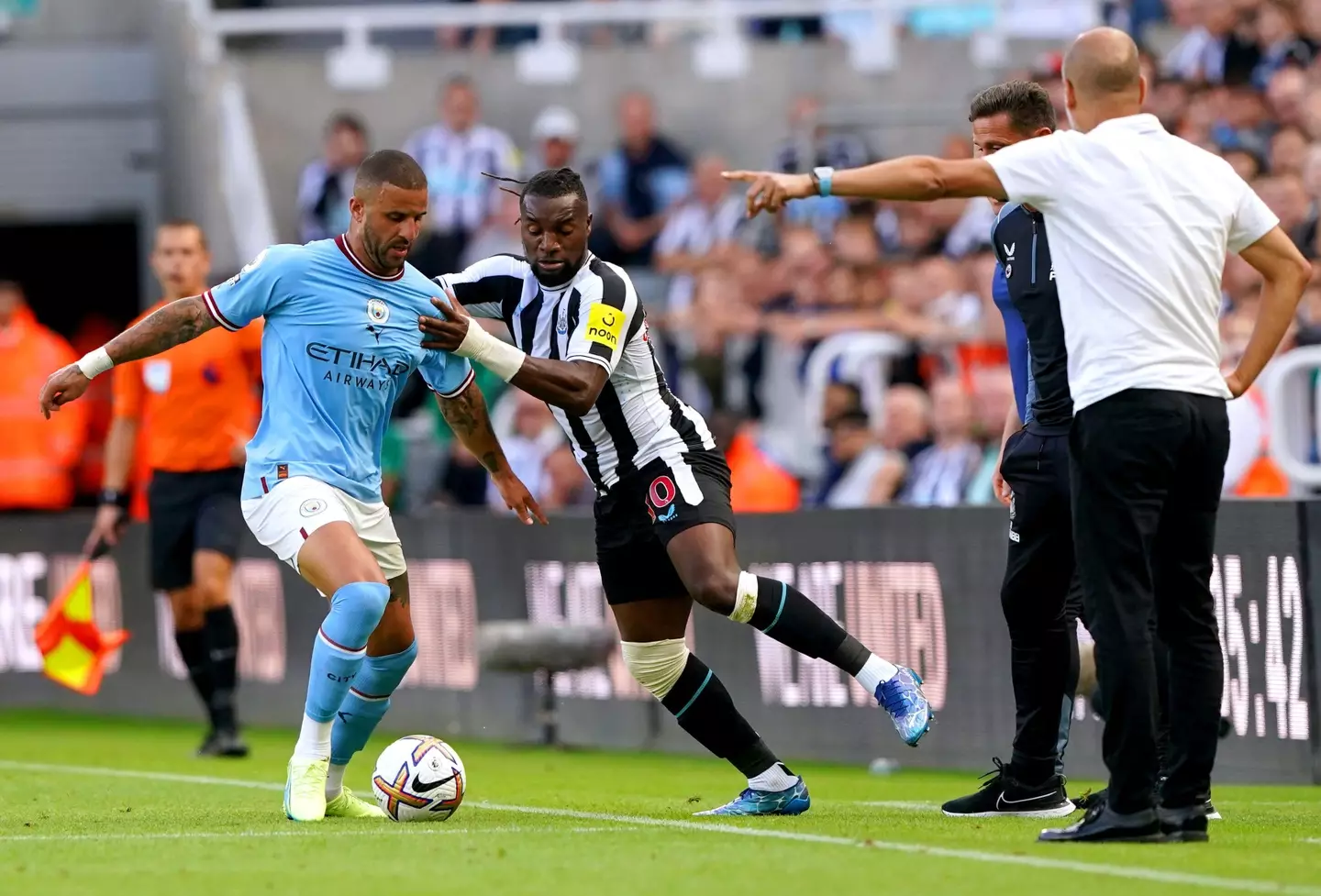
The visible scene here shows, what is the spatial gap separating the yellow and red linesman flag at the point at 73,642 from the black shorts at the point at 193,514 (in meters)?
1.02

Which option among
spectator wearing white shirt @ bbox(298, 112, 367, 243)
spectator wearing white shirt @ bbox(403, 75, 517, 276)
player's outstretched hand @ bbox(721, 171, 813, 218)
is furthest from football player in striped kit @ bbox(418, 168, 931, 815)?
spectator wearing white shirt @ bbox(298, 112, 367, 243)

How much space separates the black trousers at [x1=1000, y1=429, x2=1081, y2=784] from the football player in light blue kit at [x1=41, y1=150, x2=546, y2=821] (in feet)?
6.82

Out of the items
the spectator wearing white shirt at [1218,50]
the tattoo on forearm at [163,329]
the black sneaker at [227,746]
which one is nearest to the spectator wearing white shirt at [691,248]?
the spectator wearing white shirt at [1218,50]

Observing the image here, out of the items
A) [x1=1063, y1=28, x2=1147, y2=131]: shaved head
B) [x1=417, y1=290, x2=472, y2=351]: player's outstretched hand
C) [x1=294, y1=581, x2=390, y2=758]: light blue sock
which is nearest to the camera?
[x1=1063, y1=28, x2=1147, y2=131]: shaved head

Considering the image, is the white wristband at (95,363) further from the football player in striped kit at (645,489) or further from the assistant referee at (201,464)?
the assistant referee at (201,464)

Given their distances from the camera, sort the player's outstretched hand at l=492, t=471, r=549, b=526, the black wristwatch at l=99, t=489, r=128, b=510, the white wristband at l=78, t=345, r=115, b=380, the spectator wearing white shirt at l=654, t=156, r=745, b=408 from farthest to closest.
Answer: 1. the spectator wearing white shirt at l=654, t=156, r=745, b=408
2. the black wristwatch at l=99, t=489, r=128, b=510
3. the player's outstretched hand at l=492, t=471, r=549, b=526
4. the white wristband at l=78, t=345, r=115, b=380

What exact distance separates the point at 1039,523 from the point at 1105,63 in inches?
70.9

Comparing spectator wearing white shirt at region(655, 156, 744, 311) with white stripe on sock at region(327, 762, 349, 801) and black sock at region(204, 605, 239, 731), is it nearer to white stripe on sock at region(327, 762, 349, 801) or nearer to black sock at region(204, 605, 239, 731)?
black sock at region(204, 605, 239, 731)

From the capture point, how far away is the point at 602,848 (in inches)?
270

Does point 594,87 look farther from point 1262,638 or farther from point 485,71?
point 1262,638

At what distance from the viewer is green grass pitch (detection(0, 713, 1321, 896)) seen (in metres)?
6.01

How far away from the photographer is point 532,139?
18.6m

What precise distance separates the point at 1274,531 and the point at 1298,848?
3.49m

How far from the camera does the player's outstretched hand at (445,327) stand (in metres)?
7.35
